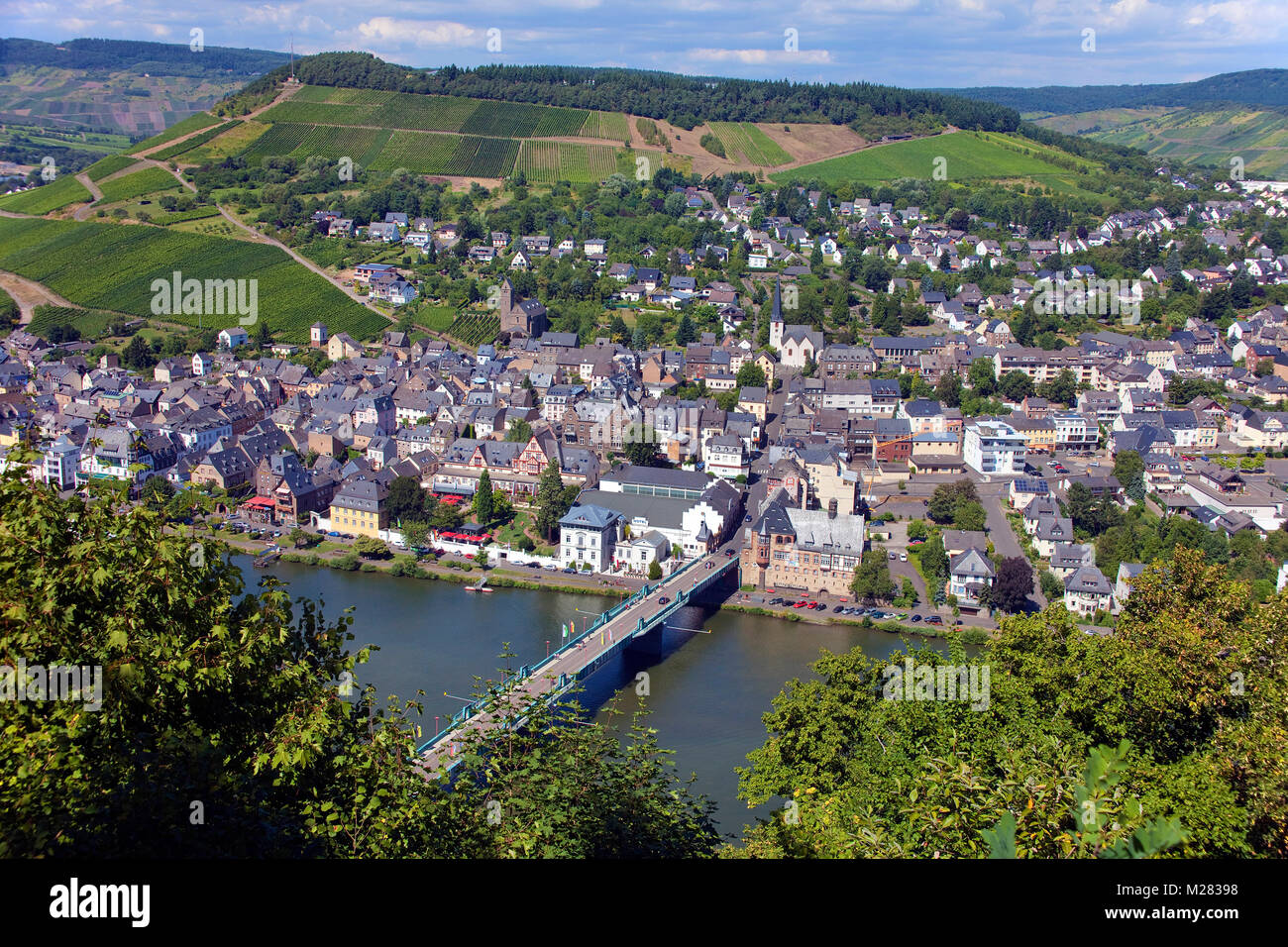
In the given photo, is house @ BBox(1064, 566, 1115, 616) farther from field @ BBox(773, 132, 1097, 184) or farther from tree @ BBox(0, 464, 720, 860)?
field @ BBox(773, 132, 1097, 184)

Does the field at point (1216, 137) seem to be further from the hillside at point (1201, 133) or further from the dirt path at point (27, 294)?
the dirt path at point (27, 294)

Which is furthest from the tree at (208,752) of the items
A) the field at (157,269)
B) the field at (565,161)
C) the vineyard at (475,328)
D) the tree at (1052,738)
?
the field at (565,161)

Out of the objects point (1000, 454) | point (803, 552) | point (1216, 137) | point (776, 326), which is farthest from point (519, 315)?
point (1216, 137)

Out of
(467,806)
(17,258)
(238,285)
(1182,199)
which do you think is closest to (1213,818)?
(467,806)

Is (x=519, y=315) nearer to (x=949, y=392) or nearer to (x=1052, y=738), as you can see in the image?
(x=949, y=392)

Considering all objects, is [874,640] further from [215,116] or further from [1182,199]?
[215,116]

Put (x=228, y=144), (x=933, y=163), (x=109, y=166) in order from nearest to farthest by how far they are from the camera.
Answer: (x=109, y=166) < (x=228, y=144) < (x=933, y=163)
